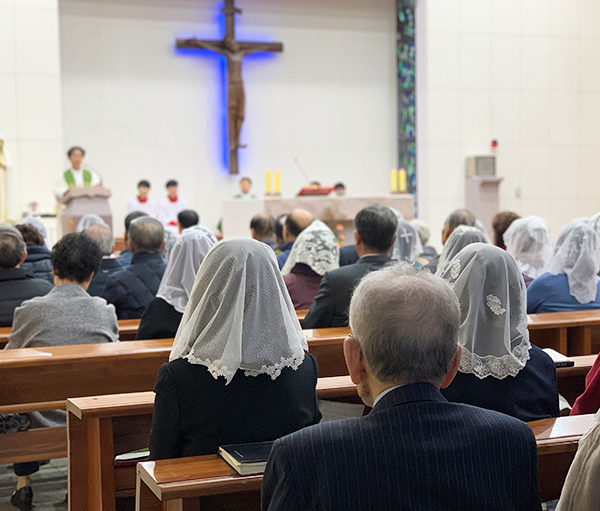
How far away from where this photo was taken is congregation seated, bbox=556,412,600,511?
1.31m

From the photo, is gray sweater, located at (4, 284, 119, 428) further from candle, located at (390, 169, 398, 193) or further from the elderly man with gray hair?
candle, located at (390, 169, 398, 193)

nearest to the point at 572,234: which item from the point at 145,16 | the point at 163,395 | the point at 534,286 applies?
the point at 534,286

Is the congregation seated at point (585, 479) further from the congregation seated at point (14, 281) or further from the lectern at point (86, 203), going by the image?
the lectern at point (86, 203)

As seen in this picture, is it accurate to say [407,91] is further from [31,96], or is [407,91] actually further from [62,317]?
[62,317]

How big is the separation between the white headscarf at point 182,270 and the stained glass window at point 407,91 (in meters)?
11.4

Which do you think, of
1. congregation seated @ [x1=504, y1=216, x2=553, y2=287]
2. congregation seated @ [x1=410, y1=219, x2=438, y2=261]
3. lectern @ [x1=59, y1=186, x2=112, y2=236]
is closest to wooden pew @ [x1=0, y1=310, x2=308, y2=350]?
congregation seated @ [x1=504, y1=216, x2=553, y2=287]

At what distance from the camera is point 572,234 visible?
4.86 metres

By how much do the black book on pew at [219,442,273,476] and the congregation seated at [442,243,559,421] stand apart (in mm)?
651

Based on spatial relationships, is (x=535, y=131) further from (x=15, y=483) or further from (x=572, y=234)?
(x=15, y=483)

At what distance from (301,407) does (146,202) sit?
11463mm

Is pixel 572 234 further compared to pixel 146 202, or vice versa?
pixel 146 202

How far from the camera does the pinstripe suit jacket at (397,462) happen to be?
1616 millimetres

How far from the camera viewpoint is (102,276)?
6.04 m

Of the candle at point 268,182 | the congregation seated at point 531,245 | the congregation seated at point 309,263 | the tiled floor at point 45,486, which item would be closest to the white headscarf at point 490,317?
the tiled floor at point 45,486
